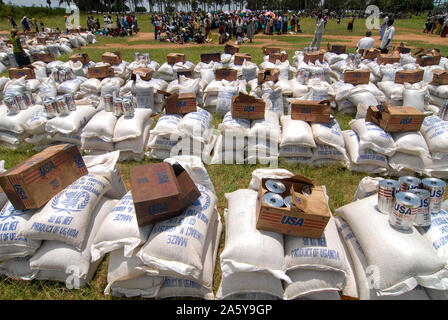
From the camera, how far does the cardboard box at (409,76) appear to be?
574 centimetres

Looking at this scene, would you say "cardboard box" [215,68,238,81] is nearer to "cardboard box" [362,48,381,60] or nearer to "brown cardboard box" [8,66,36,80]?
"brown cardboard box" [8,66,36,80]

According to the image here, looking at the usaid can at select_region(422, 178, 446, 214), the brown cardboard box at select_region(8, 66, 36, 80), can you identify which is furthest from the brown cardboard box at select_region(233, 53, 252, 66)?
the usaid can at select_region(422, 178, 446, 214)

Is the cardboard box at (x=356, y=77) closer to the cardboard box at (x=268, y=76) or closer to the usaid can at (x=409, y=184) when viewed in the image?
the cardboard box at (x=268, y=76)

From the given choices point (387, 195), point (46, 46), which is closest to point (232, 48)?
point (387, 195)

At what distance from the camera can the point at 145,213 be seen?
2100 millimetres

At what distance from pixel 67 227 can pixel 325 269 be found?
2181 millimetres

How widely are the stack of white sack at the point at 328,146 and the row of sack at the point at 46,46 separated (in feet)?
34.7

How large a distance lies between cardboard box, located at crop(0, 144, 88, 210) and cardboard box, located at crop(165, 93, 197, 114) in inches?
73.3

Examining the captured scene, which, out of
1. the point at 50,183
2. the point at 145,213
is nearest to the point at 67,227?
the point at 50,183

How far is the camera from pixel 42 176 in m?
2.43

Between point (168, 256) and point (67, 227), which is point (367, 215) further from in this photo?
point (67, 227)

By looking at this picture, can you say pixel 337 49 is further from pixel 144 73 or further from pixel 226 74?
pixel 144 73

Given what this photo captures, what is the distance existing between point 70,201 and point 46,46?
12.6 metres

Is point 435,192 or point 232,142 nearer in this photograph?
point 435,192
